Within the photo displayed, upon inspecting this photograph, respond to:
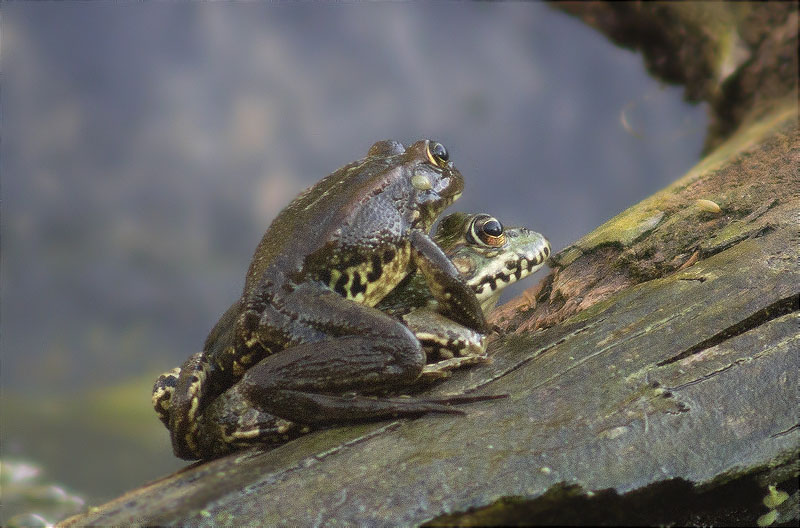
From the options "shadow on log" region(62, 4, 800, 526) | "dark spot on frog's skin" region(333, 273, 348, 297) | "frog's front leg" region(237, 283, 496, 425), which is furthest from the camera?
"dark spot on frog's skin" region(333, 273, 348, 297)

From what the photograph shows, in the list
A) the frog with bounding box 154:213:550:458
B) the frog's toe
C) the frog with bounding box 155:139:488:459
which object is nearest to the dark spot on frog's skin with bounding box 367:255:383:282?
the frog with bounding box 155:139:488:459

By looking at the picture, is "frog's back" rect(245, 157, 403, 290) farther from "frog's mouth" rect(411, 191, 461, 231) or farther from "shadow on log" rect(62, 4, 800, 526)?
"shadow on log" rect(62, 4, 800, 526)

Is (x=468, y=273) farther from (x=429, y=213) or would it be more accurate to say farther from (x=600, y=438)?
(x=600, y=438)

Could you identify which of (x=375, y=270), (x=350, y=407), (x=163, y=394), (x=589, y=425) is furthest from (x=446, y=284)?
(x=163, y=394)

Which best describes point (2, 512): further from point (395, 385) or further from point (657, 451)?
point (657, 451)

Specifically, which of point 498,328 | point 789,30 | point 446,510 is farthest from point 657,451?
point 789,30

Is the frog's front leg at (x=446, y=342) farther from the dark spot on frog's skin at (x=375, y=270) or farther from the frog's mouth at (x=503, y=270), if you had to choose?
the frog's mouth at (x=503, y=270)
